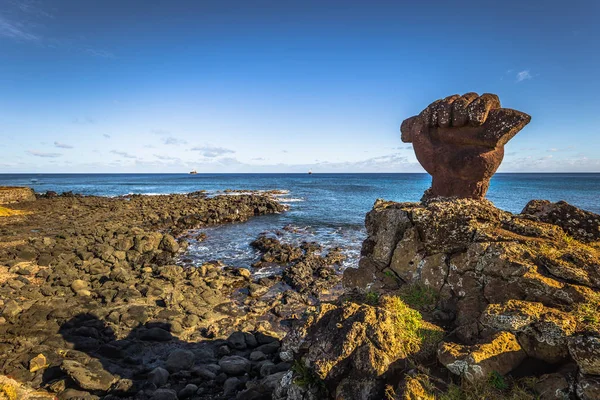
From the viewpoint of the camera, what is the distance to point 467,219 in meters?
6.93

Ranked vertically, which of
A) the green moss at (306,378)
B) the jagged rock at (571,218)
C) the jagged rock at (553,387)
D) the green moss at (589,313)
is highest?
the jagged rock at (571,218)

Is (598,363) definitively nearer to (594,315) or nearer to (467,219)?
(594,315)

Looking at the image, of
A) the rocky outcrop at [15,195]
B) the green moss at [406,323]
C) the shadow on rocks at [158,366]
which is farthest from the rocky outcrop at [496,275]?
the rocky outcrop at [15,195]

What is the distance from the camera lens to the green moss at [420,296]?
21.4 feet

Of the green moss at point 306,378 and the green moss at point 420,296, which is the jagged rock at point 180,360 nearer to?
the green moss at point 306,378

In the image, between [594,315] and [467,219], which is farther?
[467,219]

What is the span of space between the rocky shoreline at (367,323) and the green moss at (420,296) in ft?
0.11

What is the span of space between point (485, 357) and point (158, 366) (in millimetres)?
9600

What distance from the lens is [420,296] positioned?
6754 mm

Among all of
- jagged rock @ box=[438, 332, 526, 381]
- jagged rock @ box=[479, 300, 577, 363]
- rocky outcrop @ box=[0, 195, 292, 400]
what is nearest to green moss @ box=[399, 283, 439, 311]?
jagged rock @ box=[479, 300, 577, 363]

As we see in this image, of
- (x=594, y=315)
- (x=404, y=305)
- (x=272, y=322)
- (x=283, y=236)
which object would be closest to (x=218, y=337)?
(x=272, y=322)

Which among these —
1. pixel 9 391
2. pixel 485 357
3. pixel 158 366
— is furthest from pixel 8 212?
pixel 485 357

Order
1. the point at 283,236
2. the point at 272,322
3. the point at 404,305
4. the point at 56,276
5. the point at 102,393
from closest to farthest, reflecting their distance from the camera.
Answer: the point at 404,305
the point at 102,393
the point at 272,322
the point at 56,276
the point at 283,236

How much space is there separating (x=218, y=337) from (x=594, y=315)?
11483 millimetres
